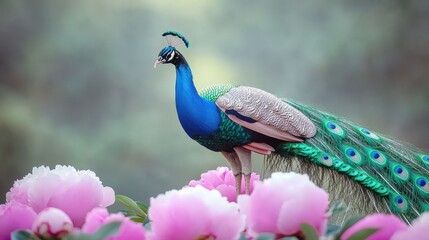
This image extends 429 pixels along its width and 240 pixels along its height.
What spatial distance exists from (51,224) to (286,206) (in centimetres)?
11

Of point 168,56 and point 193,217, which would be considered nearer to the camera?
point 193,217

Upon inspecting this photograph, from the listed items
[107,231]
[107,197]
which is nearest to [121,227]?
[107,231]

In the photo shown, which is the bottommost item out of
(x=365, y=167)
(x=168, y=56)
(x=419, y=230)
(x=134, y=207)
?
(x=419, y=230)

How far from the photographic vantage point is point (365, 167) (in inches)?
63.2

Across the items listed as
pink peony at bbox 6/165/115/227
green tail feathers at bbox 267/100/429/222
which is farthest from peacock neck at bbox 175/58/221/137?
pink peony at bbox 6/165/115/227

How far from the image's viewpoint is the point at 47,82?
2963 mm

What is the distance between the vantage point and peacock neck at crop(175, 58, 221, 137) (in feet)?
5.12

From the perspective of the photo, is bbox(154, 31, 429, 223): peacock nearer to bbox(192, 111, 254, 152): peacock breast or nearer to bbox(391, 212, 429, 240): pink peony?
bbox(192, 111, 254, 152): peacock breast

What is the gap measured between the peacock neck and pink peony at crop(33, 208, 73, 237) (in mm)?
1278

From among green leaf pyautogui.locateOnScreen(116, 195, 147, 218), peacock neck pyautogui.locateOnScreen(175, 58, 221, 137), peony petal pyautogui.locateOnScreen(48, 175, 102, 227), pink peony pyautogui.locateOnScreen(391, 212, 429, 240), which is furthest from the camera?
peacock neck pyautogui.locateOnScreen(175, 58, 221, 137)

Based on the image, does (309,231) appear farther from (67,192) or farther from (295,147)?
(295,147)

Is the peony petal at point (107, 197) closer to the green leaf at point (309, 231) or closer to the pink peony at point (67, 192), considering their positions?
the pink peony at point (67, 192)

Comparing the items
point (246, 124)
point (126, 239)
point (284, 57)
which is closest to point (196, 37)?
point (284, 57)

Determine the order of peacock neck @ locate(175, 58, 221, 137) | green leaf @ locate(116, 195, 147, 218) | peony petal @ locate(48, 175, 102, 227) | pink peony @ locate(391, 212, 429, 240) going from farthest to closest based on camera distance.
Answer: peacock neck @ locate(175, 58, 221, 137) → green leaf @ locate(116, 195, 147, 218) → peony petal @ locate(48, 175, 102, 227) → pink peony @ locate(391, 212, 429, 240)
